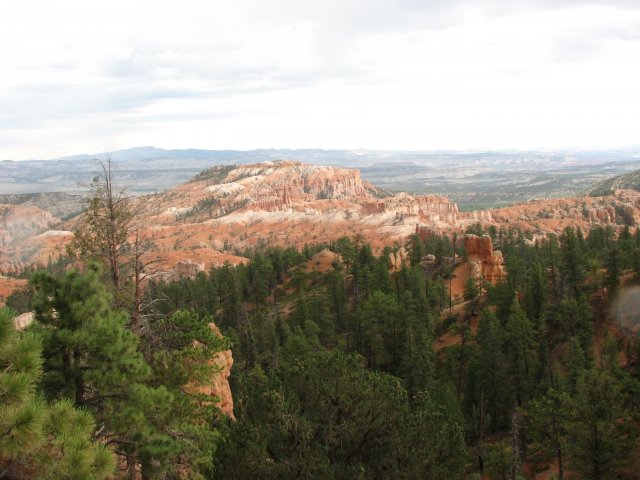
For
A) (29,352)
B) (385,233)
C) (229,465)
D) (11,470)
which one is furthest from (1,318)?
(385,233)

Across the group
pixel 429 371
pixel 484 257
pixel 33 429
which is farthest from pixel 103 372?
pixel 484 257

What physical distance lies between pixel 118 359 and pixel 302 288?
219 feet

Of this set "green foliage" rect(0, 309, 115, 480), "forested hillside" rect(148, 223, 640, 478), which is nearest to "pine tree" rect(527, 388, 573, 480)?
"forested hillside" rect(148, 223, 640, 478)

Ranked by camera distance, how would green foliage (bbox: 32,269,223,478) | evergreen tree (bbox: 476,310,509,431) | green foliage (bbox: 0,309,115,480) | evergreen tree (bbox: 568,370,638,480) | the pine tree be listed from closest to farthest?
1. green foliage (bbox: 0,309,115,480)
2. green foliage (bbox: 32,269,223,478)
3. evergreen tree (bbox: 568,370,638,480)
4. the pine tree
5. evergreen tree (bbox: 476,310,509,431)

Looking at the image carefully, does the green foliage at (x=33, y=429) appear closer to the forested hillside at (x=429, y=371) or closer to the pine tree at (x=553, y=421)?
the forested hillside at (x=429, y=371)

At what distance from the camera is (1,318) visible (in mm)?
7121

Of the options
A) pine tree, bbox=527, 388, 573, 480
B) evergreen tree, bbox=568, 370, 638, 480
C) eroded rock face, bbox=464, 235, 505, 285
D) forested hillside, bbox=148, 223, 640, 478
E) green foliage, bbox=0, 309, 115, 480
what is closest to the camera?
green foliage, bbox=0, 309, 115, 480

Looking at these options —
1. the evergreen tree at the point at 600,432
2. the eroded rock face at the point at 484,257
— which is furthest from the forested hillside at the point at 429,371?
the eroded rock face at the point at 484,257

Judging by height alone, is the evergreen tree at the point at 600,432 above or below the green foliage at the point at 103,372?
below

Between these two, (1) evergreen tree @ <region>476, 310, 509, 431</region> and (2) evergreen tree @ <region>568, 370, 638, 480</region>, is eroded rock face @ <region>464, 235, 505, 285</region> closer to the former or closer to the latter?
(1) evergreen tree @ <region>476, 310, 509, 431</region>

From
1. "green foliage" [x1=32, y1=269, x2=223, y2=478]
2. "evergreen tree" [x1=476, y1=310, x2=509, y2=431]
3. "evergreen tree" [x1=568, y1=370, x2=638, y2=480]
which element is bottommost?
"evergreen tree" [x1=476, y1=310, x2=509, y2=431]

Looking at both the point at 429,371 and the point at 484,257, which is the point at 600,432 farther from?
the point at 484,257

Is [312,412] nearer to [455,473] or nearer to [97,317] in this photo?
[455,473]

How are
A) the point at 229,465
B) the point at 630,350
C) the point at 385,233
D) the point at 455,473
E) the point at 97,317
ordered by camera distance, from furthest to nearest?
the point at 385,233 < the point at 630,350 < the point at 455,473 < the point at 229,465 < the point at 97,317
